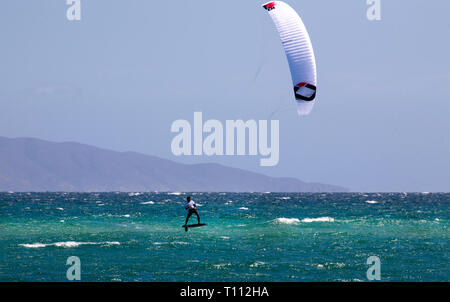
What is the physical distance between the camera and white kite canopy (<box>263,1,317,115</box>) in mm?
28141

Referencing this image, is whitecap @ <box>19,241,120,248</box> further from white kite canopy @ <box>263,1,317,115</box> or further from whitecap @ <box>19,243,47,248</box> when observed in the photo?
white kite canopy @ <box>263,1,317,115</box>

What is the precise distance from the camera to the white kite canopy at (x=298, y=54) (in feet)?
92.3

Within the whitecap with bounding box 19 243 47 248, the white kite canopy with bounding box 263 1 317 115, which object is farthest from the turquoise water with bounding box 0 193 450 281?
the white kite canopy with bounding box 263 1 317 115

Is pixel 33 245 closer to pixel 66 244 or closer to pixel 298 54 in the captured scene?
pixel 66 244

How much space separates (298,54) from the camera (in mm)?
28172

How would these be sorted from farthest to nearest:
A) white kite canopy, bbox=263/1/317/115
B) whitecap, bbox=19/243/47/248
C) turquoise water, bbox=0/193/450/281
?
1. whitecap, bbox=19/243/47/248
2. turquoise water, bbox=0/193/450/281
3. white kite canopy, bbox=263/1/317/115

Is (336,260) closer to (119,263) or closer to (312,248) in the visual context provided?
(312,248)

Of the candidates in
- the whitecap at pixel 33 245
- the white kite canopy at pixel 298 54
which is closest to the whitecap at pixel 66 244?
the whitecap at pixel 33 245

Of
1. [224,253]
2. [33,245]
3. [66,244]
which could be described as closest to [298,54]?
[224,253]

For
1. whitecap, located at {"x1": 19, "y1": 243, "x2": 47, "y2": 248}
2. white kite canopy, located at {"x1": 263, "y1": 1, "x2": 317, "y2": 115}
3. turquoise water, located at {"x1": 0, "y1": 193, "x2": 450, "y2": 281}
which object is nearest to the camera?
white kite canopy, located at {"x1": 263, "y1": 1, "x2": 317, "y2": 115}

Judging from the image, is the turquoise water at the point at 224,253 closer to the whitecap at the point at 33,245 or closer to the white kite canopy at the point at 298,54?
the whitecap at the point at 33,245

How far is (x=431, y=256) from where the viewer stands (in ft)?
118

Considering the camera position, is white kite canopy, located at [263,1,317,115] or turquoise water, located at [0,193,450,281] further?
turquoise water, located at [0,193,450,281]
